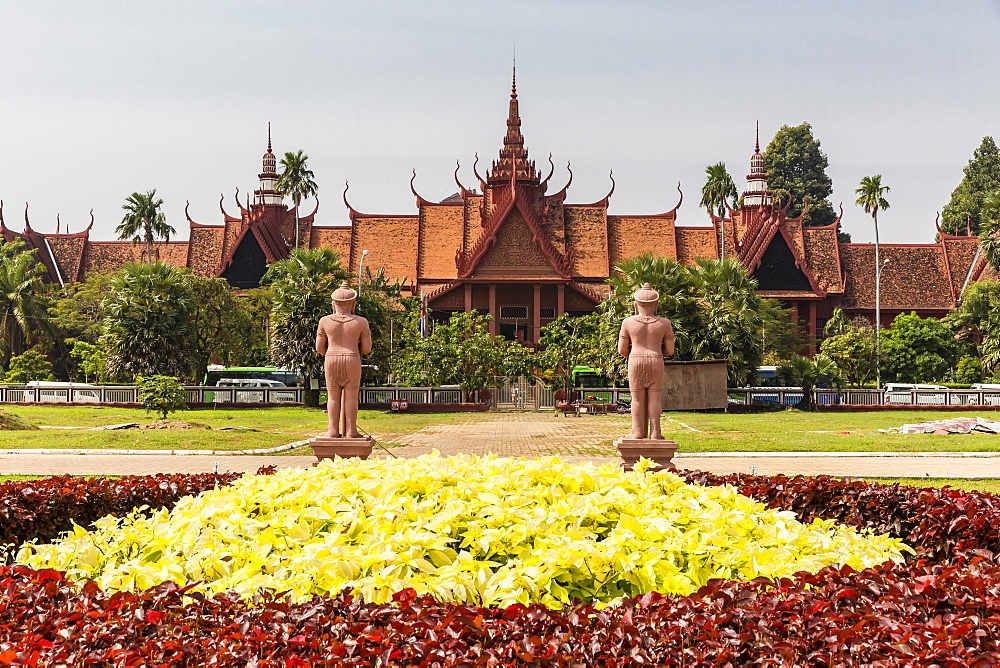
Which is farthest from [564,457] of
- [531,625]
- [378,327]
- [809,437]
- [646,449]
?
[378,327]

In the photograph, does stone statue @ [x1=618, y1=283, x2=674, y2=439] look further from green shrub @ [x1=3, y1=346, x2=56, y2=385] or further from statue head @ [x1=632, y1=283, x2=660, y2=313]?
green shrub @ [x1=3, y1=346, x2=56, y2=385]

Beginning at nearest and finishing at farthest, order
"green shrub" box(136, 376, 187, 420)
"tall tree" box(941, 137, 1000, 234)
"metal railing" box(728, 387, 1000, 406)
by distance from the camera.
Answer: "green shrub" box(136, 376, 187, 420) < "metal railing" box(728, 387, 1000, 406) < "tall tree" box(941, 137, 1000, 234)

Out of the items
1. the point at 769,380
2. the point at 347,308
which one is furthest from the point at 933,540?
the point at 769,380

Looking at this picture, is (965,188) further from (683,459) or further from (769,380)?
(683,459)

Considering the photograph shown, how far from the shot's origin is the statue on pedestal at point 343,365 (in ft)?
36.0

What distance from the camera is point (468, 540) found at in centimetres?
433

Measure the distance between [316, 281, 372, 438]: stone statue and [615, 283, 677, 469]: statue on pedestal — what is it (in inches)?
119

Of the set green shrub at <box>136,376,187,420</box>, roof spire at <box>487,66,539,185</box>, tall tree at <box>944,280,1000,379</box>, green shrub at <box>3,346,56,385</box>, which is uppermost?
roof spire at <box>487,66,539,185</box>

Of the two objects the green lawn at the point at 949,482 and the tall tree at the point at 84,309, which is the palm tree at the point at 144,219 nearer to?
the tall tree at the point at 84,309

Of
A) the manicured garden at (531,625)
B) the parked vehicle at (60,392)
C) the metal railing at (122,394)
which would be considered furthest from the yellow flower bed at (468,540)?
the parked vehicle at (60,392)

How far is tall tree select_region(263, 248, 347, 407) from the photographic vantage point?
37438mm

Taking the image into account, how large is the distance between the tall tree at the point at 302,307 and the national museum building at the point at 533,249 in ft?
57.1

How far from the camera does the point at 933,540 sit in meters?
6.10

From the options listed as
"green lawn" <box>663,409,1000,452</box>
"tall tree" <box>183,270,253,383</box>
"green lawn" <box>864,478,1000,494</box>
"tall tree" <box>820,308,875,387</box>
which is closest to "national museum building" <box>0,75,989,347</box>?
"tall tree" <box>820,308,875,387</box>
